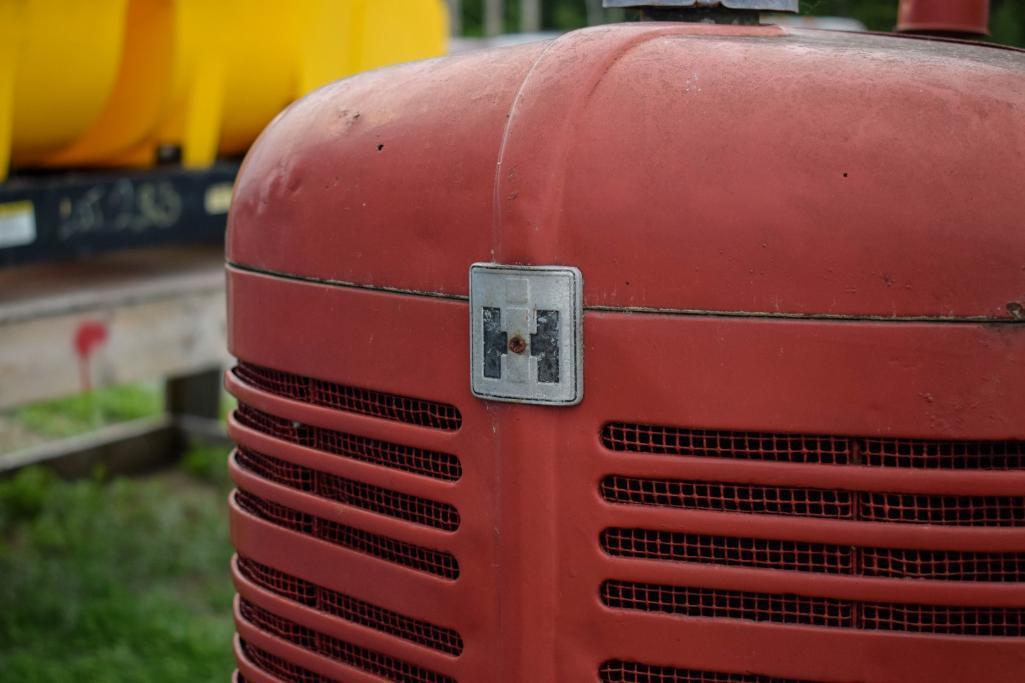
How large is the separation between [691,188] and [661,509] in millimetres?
349

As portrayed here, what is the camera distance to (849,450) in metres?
1.43

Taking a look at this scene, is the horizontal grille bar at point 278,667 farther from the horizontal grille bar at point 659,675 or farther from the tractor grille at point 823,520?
the tractor grille at point 823,520

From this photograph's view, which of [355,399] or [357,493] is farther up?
[355,399]

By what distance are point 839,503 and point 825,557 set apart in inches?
2.5

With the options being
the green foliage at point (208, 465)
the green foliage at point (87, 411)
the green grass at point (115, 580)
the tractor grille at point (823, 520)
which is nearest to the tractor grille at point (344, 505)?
the tractor grille at point (823, 520)

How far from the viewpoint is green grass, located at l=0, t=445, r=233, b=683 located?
3482mm

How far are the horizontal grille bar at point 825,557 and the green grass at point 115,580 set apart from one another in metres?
2.23

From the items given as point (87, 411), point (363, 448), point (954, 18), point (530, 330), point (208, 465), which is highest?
point (954, 18)

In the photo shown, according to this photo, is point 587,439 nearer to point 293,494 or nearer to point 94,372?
point 293,494

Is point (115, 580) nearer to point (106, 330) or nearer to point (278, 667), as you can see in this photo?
point (106, 330)

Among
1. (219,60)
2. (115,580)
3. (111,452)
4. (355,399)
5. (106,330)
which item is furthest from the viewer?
(111,452)

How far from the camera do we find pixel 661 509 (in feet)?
4.83

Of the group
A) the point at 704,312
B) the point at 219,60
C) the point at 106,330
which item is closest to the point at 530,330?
the point at 704,312

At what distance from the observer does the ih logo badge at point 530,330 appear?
1.45 meters
